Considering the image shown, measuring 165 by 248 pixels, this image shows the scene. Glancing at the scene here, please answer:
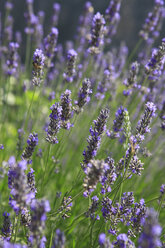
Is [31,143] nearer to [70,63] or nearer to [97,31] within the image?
[70,63]

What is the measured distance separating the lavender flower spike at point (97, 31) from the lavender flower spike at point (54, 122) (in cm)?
95

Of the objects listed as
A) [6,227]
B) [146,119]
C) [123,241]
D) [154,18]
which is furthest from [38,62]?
[154,18]

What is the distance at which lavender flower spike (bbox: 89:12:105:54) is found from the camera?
216 centimetres

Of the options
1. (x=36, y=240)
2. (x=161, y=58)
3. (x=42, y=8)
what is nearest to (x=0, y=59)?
(x=42, y=8)

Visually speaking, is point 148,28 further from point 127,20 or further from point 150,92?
point 127,20

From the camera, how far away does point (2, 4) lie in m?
5.52

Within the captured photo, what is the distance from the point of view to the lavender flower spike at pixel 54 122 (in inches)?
62.3

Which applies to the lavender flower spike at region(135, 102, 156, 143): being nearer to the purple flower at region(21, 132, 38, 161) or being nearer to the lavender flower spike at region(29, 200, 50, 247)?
the purple flower at region(21, 132, 38, 161)

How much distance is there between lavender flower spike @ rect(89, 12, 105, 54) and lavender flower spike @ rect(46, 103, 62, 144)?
37.5 inches

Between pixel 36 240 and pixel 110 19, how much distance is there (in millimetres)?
2316

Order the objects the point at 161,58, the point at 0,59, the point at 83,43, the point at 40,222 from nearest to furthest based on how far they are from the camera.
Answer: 1. the point at 40,222
2. the point at 161,58
3. the point at 83,43
4. the point at 0,59

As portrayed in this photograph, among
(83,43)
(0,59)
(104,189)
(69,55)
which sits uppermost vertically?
(0,59)

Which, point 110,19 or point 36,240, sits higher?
point 110,19

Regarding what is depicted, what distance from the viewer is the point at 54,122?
1.64 m
